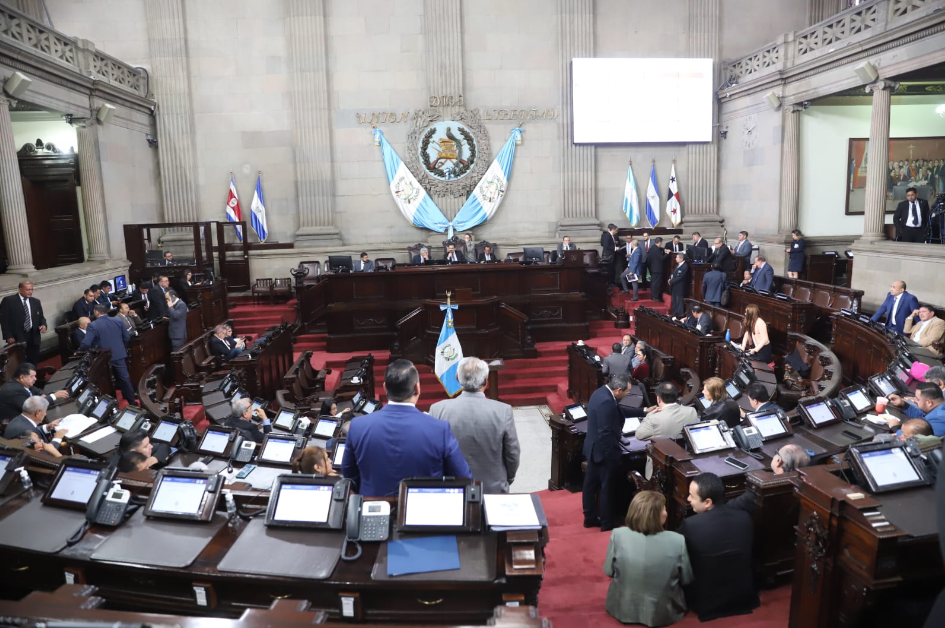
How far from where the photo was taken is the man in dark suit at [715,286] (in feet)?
39.7

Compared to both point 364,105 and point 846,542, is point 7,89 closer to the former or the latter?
point 364,105

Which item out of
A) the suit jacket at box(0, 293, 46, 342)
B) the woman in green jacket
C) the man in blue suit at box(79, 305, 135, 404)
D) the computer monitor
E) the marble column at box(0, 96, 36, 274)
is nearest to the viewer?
the woman in green jacket

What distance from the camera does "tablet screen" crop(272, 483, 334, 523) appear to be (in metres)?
3.21

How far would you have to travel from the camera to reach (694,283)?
13359 millimetres

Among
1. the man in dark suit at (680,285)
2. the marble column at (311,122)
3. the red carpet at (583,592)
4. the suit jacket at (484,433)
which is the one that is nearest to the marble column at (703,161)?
the man in dark suit at (680,285)

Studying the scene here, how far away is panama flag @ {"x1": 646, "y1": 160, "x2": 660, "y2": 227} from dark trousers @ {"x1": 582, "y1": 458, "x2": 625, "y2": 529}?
12639mm

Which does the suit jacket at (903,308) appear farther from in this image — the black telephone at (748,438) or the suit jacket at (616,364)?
the black telephone at (748,438)

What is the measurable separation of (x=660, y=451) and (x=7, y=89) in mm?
11416

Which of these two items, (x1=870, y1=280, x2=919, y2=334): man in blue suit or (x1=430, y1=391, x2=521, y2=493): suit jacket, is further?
(x1=870, y1=280, x2=919, y2=334): man in blue suit

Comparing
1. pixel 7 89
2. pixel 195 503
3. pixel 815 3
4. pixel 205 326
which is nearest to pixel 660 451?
pixel 195 503

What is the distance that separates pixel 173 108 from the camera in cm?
1596

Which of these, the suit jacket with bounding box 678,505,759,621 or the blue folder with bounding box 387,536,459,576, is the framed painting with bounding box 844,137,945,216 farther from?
the blue folder with bounding box 387,536,459,576

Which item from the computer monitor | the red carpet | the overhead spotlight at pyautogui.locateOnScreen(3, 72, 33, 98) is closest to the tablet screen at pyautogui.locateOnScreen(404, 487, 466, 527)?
the red carpet

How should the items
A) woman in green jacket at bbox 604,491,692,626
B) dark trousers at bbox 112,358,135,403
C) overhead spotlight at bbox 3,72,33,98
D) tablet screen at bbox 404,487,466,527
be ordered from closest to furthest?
tablet screen at bbox 404,487,466,527, woman in green jacket at bbox 604,491,692,626, dark trousers at bbox 112,358,135,403, overhead spotlight at bbox 3,72,33,98
